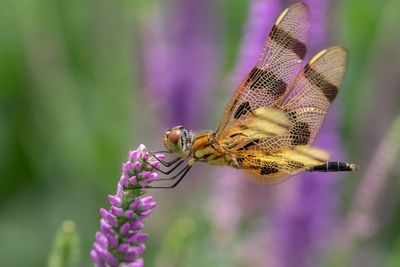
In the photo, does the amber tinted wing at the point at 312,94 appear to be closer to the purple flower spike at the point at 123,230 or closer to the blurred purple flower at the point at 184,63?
the purple flower spike at the point at 123,230

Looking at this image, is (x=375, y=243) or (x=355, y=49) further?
(x=355, y=49)

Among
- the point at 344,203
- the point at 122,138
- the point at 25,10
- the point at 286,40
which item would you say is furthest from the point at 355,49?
the point at 286,40

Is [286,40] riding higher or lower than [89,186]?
lower

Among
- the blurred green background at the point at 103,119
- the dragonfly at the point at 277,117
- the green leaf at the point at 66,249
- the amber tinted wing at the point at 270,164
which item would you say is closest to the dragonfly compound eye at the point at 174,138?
the dragonfly at the point at 277,117

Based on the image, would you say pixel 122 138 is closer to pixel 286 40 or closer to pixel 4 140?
pixel 4 140

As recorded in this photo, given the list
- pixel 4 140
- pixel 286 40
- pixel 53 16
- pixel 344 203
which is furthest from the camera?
pixel 53 16

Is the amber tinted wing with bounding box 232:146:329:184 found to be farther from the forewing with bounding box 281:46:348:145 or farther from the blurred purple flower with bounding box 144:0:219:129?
the blurred purple flower with bounding box 144:0:219:129

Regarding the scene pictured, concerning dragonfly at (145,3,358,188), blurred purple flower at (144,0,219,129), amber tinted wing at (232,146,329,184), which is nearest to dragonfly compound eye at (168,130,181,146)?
dragonfly at (145,3,358,188)
